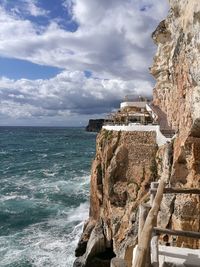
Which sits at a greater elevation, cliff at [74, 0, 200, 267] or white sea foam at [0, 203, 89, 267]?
cliff at [74, 0, 200, 267]

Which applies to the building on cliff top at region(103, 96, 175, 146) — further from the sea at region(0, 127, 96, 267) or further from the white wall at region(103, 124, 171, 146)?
the sea at region(0, 127, 96, 267)

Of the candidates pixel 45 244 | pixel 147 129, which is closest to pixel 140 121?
pixel 147 129

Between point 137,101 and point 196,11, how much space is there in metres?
36.4

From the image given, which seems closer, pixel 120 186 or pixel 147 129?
pixel 120 186

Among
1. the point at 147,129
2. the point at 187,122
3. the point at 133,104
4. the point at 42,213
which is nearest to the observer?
the point at 187,122

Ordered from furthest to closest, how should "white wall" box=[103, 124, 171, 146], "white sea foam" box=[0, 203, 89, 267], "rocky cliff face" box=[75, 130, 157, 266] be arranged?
1. "white sea foam" box=[0, 203, 89, 267]
2. "white wall" box=[103, 124, 171, 146]
3. "rocky cliff face" box=[75, 130, 157, 266]

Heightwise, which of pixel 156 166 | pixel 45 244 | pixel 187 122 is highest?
pixel 187 122

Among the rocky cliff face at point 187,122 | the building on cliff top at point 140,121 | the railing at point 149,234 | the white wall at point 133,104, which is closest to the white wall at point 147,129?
the building on cliff top at point 140,121

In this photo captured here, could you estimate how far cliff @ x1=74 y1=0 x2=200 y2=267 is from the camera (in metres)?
15.9

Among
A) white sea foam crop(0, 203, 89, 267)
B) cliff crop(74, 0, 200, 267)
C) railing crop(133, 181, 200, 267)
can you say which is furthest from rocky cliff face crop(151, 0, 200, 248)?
white sea foam crop(0, 203, 89, 267)

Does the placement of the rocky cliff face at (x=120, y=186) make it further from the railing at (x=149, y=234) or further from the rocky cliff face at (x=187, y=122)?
the railing at (x=149, y=234)

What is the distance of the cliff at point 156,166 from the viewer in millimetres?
15906

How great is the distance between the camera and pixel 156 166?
2356cm

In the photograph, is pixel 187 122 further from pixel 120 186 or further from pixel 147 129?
pixel 120 186
